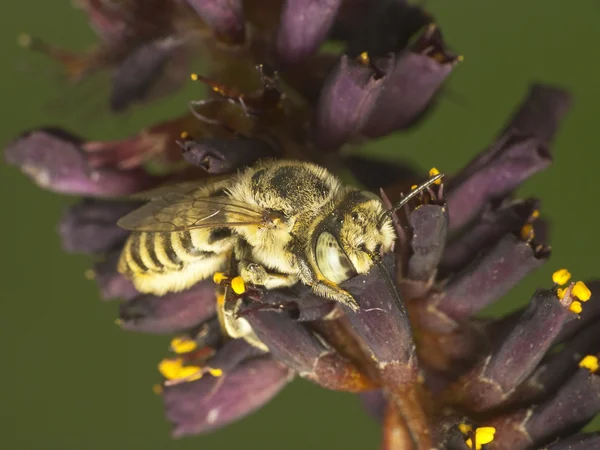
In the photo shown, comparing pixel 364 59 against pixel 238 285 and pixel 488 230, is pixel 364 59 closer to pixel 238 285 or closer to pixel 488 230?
pixel 488 230

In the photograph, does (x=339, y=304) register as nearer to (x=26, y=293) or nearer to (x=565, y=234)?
(x=565, y=234)

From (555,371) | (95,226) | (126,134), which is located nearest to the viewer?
(555,371)

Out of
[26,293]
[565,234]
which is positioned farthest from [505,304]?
[26,293]

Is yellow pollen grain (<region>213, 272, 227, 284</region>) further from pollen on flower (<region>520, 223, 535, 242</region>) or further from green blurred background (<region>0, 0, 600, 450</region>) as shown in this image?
green blurred background (<region>0, 0, 600, 450</region>)

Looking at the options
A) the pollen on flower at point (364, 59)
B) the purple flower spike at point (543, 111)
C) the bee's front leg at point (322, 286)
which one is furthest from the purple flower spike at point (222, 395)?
the purple flower spike at point (543, 111)

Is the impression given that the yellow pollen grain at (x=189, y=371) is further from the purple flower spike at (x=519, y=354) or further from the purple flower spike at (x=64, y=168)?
the purple flower spike at (x=519, y=354)

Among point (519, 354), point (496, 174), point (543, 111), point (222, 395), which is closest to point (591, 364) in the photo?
point (519, 354)

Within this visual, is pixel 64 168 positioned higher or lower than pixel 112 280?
higher
